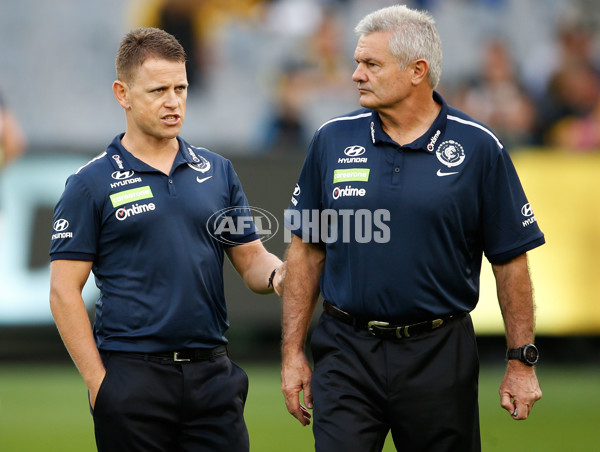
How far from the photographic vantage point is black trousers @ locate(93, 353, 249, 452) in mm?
4113

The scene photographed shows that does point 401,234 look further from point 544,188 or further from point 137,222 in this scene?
point 544,188

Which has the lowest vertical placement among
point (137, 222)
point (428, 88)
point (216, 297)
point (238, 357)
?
point (238, 357)

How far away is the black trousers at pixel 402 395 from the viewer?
167 inches

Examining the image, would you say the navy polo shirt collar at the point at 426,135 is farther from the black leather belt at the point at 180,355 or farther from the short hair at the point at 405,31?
the black leather belt at the point at 180,355

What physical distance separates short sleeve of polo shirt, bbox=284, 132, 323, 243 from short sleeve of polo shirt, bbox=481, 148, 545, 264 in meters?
0.75

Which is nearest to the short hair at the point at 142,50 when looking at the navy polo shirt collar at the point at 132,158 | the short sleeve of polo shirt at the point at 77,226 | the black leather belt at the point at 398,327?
the navy polo shirt collar at the point at 132,158

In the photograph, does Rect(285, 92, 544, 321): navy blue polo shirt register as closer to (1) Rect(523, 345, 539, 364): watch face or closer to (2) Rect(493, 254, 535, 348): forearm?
(2) Rect(493, 254, 535, 348): forearm

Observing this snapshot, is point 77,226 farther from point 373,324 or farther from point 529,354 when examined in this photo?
point 529,354

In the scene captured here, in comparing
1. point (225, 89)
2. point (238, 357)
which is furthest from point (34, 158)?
point (225, 89)

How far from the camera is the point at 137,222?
4.18 m

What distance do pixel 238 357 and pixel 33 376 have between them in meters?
2.07

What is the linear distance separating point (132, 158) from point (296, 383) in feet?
4.00

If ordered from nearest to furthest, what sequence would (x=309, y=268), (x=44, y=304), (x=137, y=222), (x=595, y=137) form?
(x=137, y=222) < (x=309, y=268) < (x=44, y=304) < (x=595, y=137)

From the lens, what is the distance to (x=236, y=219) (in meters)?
4.48
